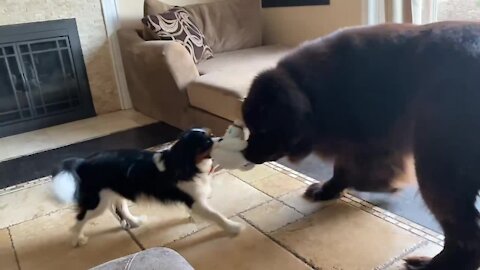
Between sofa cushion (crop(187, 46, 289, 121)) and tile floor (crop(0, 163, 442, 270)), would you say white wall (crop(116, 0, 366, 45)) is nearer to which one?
sofa cushion (crop(187, 46, 289, 121))

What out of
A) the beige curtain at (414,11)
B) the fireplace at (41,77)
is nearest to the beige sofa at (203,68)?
the fireplace at (41,77)

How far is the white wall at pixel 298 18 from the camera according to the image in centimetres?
332

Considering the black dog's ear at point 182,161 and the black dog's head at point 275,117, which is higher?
the black dog's head at point 275,117

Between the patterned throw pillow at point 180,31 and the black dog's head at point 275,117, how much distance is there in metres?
1.75

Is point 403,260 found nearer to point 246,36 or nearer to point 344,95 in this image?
point 344,95

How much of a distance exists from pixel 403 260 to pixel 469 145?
53 cm

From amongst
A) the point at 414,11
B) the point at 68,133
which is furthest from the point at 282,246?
the point at 68,133

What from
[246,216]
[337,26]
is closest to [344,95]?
[246,216]

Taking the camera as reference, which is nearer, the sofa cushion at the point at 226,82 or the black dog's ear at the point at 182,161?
the black dog's ear at the point at 182,161

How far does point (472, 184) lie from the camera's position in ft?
4.32

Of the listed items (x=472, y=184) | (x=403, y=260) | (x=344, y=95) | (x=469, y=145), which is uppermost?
(x=344, y=95)

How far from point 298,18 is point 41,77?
2130 millimetres

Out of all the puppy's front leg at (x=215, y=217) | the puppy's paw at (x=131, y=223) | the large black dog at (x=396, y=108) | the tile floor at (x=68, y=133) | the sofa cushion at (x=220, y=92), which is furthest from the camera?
the tile floor at (x=68, y=133)

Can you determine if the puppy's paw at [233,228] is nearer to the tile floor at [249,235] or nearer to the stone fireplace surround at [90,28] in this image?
the tile floor at [249,235]
